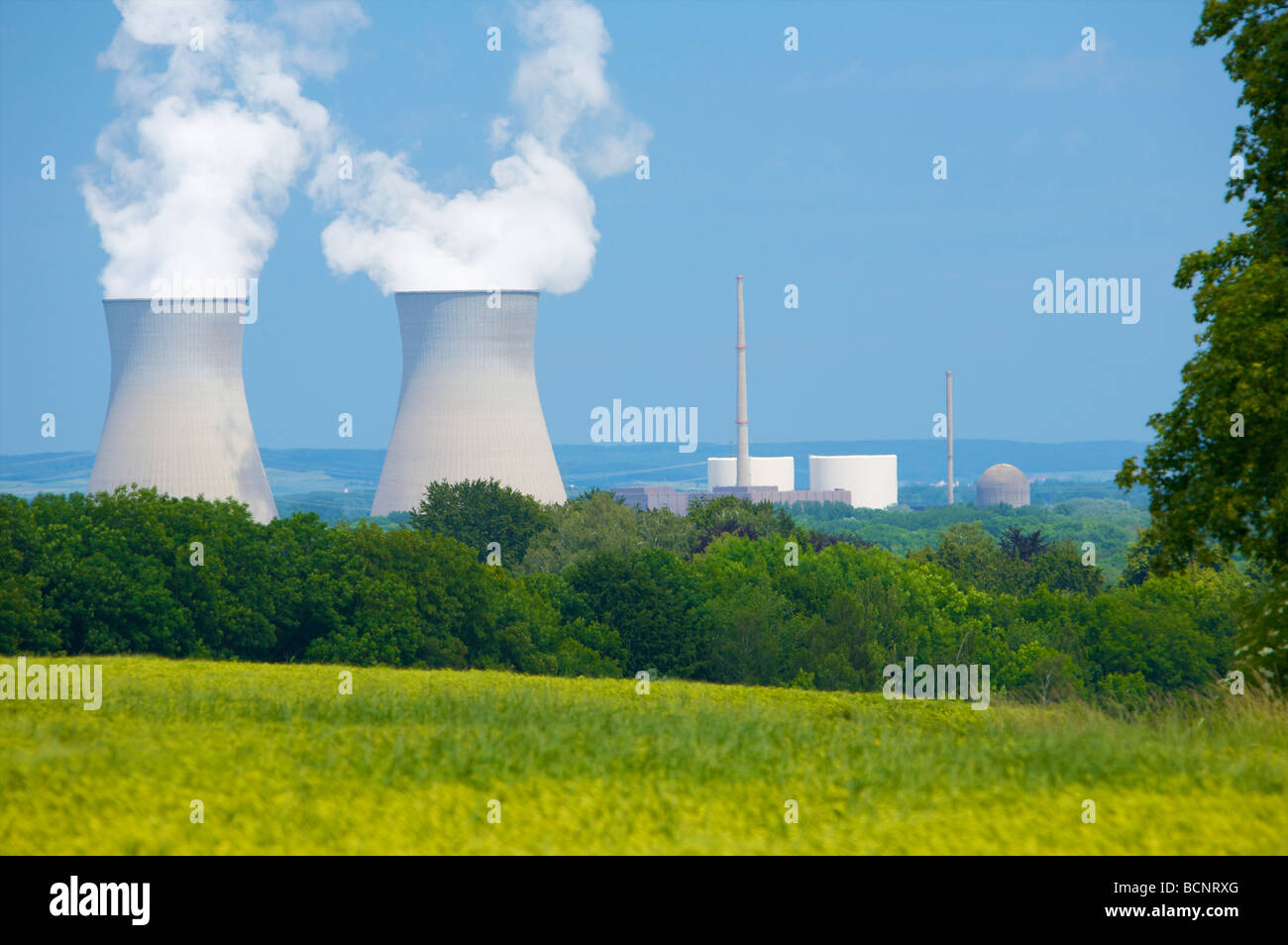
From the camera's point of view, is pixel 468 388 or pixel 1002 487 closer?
pixel 468 388

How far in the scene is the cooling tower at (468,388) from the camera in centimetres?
4181

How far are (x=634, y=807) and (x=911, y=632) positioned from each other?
34782mm

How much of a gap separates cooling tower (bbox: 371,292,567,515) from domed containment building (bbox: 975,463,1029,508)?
362ft

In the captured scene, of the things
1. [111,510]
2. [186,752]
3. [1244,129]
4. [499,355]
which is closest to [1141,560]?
[499,355]

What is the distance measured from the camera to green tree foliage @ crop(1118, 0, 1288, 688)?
11133 millimetres

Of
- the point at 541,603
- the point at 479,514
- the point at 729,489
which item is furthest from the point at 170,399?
the point at 729,489

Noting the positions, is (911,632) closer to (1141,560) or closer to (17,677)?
(1141,560)

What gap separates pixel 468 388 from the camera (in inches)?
1656

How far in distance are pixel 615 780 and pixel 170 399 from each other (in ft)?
119

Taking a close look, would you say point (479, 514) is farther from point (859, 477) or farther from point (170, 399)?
point (859, 477)

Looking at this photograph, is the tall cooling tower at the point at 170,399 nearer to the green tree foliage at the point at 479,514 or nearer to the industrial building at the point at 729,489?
the green tree foliage at the point at 479,514

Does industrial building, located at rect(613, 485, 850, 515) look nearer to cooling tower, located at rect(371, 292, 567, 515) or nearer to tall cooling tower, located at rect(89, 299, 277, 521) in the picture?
cooling tower, located at rect(371, 292, 567, 515)

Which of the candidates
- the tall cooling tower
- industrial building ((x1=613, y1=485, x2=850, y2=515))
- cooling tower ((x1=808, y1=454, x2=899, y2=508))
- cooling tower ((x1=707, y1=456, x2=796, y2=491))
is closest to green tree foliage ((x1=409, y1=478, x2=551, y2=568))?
the tall cooling tower

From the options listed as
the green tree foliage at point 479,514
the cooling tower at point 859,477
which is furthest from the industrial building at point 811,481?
the green tree foliage at point 479,514
